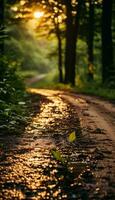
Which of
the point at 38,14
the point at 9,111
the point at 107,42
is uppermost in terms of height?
the point at 9,111

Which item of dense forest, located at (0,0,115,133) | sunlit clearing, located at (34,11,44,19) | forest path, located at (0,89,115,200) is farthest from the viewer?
sunlit clearing, located at (34,11,44,19)

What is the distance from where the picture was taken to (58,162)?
7582mm

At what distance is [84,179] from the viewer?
6.74 meters

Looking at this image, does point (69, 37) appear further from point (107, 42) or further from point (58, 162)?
point (58, 162)

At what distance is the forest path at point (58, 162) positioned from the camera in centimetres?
624

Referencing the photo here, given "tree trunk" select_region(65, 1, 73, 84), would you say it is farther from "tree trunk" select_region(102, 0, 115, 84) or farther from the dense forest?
"tree trunk" select_region(102, 0, 115, 84)

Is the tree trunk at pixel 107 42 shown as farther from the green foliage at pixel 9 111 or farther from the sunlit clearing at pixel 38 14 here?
the sunlit clearing at pixel 38 14

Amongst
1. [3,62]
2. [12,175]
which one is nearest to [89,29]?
[3,62]

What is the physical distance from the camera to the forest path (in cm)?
624

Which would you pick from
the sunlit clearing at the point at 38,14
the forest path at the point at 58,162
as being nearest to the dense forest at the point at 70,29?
the sunlit clearing at the point at 38,14

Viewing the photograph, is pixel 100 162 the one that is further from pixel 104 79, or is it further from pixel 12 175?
pixel 104 79

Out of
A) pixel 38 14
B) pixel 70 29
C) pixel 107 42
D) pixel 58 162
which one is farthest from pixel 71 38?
pixel 58 162

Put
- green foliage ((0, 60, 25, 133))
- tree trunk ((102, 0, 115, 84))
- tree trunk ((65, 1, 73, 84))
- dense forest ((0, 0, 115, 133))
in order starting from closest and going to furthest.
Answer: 1. green foliage ((0, 60, 25, 133))
2. dense forest ((0, 0, 115, 133))
3. tree trunk ((102, 0, 115, 84))
4. tree trunk ((65, 1, 73, 84))

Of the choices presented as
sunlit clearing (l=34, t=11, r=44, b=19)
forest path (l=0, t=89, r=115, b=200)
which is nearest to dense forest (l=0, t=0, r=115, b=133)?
sunlit clearing (l=34, t=11, r=44, b=19)
